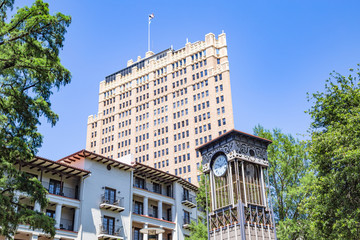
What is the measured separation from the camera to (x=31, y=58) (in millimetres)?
15656

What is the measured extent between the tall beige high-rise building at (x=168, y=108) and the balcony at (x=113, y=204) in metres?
39.6

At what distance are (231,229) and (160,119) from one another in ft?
227

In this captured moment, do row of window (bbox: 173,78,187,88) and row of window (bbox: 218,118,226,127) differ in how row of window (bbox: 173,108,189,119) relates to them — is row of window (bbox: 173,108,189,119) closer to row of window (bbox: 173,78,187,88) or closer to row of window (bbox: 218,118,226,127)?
row of window (bbox: 173,78,187,88)

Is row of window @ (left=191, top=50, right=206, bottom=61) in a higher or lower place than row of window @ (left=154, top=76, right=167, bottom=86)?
higher

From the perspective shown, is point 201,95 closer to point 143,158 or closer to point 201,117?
point 201,117

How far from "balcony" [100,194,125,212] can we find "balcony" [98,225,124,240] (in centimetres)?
190

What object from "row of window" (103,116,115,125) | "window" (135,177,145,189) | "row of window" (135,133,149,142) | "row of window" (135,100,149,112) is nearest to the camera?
"window" (135,177,145,189)

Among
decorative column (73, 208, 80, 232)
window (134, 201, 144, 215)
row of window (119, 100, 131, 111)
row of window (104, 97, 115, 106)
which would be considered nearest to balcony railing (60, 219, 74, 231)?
decorative column (73, 208, 80, 232)

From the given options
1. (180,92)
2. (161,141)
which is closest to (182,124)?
(161,141)

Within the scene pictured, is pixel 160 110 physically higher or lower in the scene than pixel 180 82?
lower

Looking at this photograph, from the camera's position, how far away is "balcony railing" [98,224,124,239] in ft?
125

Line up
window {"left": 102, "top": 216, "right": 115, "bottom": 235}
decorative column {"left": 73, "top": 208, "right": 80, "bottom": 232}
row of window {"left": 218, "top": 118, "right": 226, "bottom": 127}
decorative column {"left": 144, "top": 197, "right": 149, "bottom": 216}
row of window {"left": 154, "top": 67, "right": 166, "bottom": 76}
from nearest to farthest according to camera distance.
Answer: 1. decorative column {"left": 73, "top": 208, "right": 80, "bottom": 232}
2. window {"left": 102, "top": 216, "right": 115, "bottom": 235}
3. decorative column {"left": 144, "top": 197, "right": 149, "bottom": 216}
4. row of window {"left": 218, "top": 118, "right": 226, "bottom": 127}
5. row of window {"left": 154, "top": 67, "right": 166, "bottom": 76}

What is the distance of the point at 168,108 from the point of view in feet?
305

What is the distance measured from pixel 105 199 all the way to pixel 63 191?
14.1 ft
